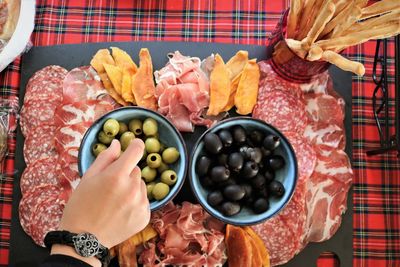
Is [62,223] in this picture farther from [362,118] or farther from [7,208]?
[362,118]

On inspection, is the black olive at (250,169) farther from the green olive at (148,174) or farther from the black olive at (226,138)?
the green olive at (148,174)

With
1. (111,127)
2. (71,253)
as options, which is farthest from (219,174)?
(71,253)

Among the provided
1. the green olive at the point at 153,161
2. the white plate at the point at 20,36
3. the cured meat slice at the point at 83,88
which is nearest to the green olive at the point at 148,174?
the green olive at the point at 153,161

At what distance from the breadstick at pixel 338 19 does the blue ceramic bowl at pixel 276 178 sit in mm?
227

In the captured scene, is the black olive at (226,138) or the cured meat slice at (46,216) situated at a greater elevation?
the black olive at (226,138)

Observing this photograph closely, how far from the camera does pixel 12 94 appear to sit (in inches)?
47.0

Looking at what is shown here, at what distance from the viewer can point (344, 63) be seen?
943 millimetres

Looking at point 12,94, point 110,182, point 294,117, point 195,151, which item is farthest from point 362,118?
point 12,94

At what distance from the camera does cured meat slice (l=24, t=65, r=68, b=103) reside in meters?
1.16

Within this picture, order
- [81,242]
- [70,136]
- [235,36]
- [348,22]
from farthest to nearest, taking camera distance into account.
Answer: [235,36]
[70,136]
[348,22]
[81,242]

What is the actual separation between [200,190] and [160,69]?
34 centimetres

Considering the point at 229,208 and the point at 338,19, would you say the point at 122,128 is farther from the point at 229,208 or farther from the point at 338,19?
the point at 338,19

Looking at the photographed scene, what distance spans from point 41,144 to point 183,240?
16.1 inches

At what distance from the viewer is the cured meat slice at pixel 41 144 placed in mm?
1138
